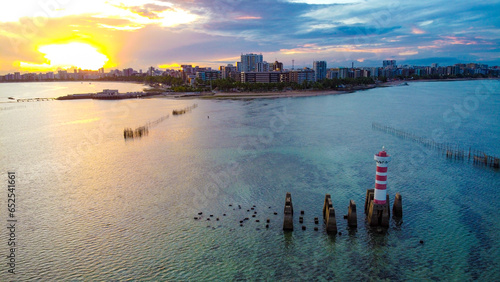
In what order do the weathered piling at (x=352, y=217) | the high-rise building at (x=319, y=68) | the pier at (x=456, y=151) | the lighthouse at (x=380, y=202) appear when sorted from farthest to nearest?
the high-rise building at (x=319, y=68) → the pier at (x=456, y=151) → the weathered piling at (x=352, y=217) → the lighthouse at (x=380, y=202)

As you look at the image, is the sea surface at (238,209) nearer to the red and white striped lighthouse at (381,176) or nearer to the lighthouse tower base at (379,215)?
the lighthouse tower base at (379,215)

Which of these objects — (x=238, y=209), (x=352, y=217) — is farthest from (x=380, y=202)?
(x=238, y=209)

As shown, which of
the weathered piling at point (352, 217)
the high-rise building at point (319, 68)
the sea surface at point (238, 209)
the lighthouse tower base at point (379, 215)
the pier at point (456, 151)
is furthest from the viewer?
the high-rise building at point (319, 68)

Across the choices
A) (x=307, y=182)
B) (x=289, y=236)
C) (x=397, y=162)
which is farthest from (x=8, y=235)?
(x=397, y=162)

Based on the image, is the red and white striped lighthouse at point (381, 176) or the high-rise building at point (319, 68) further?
the high-rise building at point (319, 68)

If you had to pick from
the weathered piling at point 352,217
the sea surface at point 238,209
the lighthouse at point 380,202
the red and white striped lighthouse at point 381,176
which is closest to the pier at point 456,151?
the sea surface at point 238,209

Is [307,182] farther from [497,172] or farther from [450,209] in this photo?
[497,172]

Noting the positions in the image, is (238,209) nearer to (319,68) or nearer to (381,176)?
(381,176)
